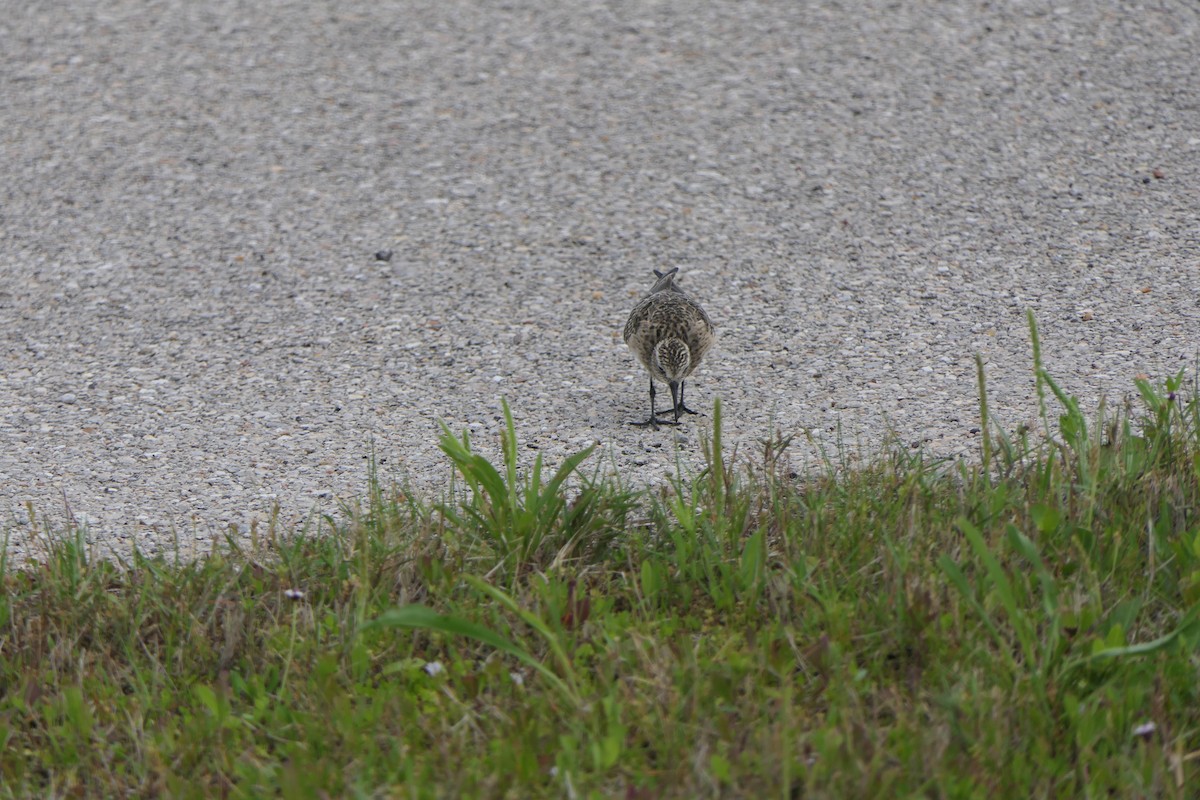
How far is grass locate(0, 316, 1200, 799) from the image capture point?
11.3 ft

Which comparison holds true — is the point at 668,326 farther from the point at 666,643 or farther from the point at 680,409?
the point at 666,643

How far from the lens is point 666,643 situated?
3.97 m

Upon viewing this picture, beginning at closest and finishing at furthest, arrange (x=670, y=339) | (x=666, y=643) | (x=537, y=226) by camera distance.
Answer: (x=666, y=643) → (x=670, y=339) → (x=537, y=226)

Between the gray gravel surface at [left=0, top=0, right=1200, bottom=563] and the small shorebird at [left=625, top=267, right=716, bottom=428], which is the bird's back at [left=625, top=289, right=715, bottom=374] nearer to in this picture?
the small shorebird at [left=625, top=267, right=716, bottom=428]

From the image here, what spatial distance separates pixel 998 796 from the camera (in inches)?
129

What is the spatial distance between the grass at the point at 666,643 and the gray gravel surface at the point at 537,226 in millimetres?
660

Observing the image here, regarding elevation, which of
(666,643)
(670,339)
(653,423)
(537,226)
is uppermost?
(537,226)

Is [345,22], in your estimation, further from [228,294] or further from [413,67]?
[228,294]

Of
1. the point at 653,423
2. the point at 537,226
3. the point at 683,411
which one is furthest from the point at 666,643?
the point at 537,226

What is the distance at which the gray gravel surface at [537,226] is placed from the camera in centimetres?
561

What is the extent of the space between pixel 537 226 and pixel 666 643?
368cm

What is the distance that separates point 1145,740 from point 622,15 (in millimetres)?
6851

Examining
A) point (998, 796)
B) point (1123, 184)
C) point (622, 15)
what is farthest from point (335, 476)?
point (622, 15)

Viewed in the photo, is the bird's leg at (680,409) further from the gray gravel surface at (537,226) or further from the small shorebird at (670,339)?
the gray gravel surface at (537,226)
